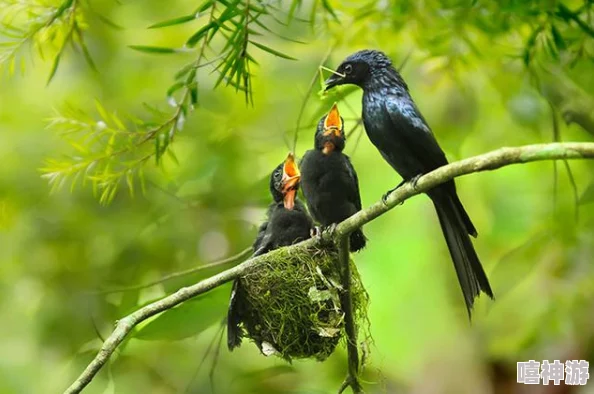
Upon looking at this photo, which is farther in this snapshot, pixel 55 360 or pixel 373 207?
pixel 55 360

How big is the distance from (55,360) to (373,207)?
1147mm

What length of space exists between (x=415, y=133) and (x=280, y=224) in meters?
0.43

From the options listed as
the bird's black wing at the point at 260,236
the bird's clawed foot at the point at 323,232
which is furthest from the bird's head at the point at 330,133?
the bird's black wing at the point at 260,236

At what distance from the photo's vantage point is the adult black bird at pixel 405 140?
1015 mm

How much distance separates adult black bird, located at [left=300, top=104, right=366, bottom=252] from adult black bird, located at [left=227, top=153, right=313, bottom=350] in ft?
0.13

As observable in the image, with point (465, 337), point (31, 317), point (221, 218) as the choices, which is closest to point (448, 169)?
point (221, 218)

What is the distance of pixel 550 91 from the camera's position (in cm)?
173

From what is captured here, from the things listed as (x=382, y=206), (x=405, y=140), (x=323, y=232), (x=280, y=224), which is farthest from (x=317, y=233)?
(x=382, y=206)

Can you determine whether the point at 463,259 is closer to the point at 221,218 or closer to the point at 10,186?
the point at 221,218

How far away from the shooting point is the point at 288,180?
1251mm

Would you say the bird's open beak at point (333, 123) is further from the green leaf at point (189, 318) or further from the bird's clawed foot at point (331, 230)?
the green leaf at point (189, 318)

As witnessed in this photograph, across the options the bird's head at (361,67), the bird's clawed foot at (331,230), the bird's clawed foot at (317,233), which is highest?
the bird's head at (361,67)

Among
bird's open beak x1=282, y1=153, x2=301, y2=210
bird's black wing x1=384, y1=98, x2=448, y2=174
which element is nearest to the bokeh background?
bird's open beak x1=282, y1=153, x2=301, y2=210

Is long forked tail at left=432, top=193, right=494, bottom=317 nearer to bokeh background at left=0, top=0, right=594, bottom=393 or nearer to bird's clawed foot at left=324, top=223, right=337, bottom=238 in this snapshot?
bird's clawed foot at left=324, top=223, right=337, bottom=238
